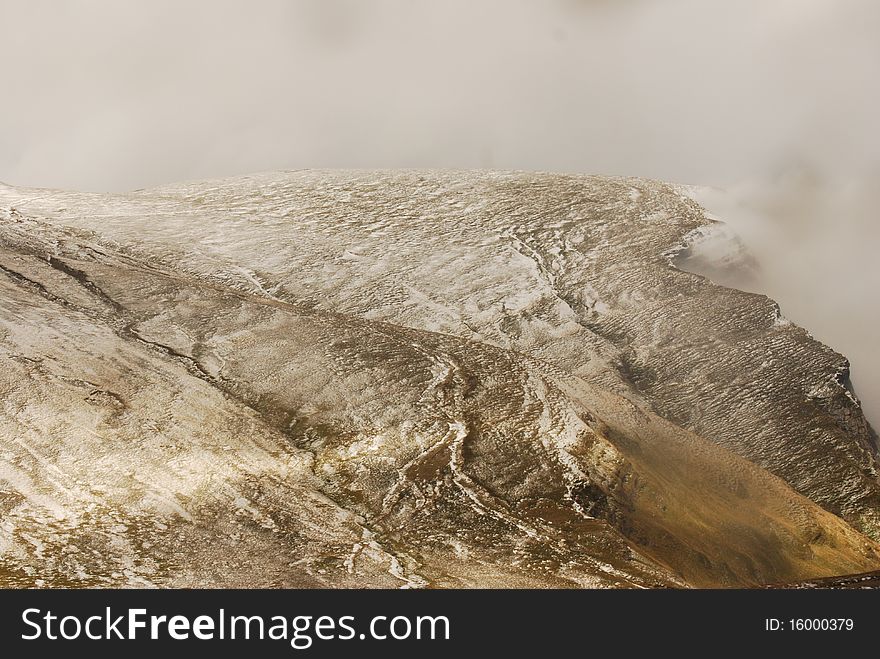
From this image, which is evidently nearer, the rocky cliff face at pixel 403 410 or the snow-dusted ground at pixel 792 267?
the rocky cliff face at pixel 403 410

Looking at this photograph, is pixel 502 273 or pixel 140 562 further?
pixel 502 273

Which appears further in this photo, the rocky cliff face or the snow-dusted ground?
the snow-dusted ground

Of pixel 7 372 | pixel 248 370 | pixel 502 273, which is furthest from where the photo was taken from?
pixel 502 273

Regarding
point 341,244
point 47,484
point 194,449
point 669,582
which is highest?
point 341,244

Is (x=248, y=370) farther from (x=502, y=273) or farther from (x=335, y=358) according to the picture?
(x=502, y=273)

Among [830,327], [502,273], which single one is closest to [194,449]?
[502,273]

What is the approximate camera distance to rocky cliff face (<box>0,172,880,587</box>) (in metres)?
26.2

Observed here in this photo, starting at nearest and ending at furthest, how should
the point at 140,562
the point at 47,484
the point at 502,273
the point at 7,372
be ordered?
the point at 140,562 < the point at 47,484 < the point at 7,372 < the point at 502,273

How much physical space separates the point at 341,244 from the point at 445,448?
30132 millimetres

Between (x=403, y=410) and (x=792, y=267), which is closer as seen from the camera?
(x=403, y=410)

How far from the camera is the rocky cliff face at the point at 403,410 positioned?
26.2 m

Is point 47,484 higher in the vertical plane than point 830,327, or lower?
lower

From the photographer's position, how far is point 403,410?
3438cm

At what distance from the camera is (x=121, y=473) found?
93.8 feet
